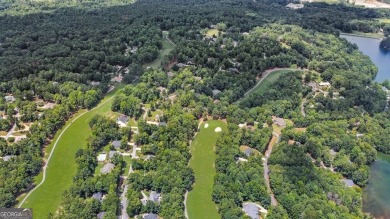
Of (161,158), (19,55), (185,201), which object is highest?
(19,55)

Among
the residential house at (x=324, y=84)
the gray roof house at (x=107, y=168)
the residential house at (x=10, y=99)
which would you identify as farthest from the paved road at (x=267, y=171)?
the residential house at (x=10, y=99)

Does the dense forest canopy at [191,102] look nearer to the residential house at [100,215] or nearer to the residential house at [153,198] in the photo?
the residential house at [100,215]

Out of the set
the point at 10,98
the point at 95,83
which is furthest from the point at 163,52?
the point at 10,98

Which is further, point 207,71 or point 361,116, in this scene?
point 207,71

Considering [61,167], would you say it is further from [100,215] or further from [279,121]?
[279,121]

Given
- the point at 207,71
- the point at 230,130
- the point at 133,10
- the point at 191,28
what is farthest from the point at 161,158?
the point at 133,10

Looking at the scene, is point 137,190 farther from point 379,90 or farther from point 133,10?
point 133,10
